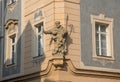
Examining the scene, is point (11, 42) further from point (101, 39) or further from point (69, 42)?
point (101, 39)

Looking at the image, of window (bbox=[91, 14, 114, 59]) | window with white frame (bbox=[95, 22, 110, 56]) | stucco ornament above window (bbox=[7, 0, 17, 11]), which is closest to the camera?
window (bbox=[91, 14, 114, 59])

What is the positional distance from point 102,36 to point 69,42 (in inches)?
96.5

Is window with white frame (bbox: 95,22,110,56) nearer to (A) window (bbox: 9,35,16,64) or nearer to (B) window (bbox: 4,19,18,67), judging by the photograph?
(B) window (bbox: 4,19,18,67)

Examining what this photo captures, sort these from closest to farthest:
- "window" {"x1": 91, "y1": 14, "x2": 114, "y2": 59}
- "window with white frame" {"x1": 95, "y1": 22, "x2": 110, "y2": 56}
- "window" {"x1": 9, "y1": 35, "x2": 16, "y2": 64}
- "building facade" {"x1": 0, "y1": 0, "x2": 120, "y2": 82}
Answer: "building facade" {"x1": 0, "y1": 0, "x2": 120, "y2": 82} → "window" {"x1": 91, "y1": 14, "x2": 114, "y2": 59} → "window with white frame" {"x1": 95, "y1": 22, "x2": 110, "y2": 56} → "window" {"x1": 9, "y1": 35, "x2": 16, "y2": 64}

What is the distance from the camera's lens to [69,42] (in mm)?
19406

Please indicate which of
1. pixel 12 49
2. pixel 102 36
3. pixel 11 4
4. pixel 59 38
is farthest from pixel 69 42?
pixel 11 4

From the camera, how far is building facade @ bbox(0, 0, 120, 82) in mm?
19375

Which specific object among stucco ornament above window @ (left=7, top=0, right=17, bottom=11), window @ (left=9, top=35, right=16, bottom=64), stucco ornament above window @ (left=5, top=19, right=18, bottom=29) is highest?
stucco ornament above window @ (left=7, top=0, right=17, bottom=11)

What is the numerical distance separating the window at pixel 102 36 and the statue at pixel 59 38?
2.01m

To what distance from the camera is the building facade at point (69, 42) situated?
19375 mm

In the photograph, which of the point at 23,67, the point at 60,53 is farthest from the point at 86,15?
the point at 23,67

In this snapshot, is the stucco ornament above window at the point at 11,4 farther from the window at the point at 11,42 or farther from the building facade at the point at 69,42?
the window at the point at 11,42

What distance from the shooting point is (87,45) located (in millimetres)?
20094

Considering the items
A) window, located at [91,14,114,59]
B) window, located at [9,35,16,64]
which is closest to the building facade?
window, located at [91,14,114,59]
